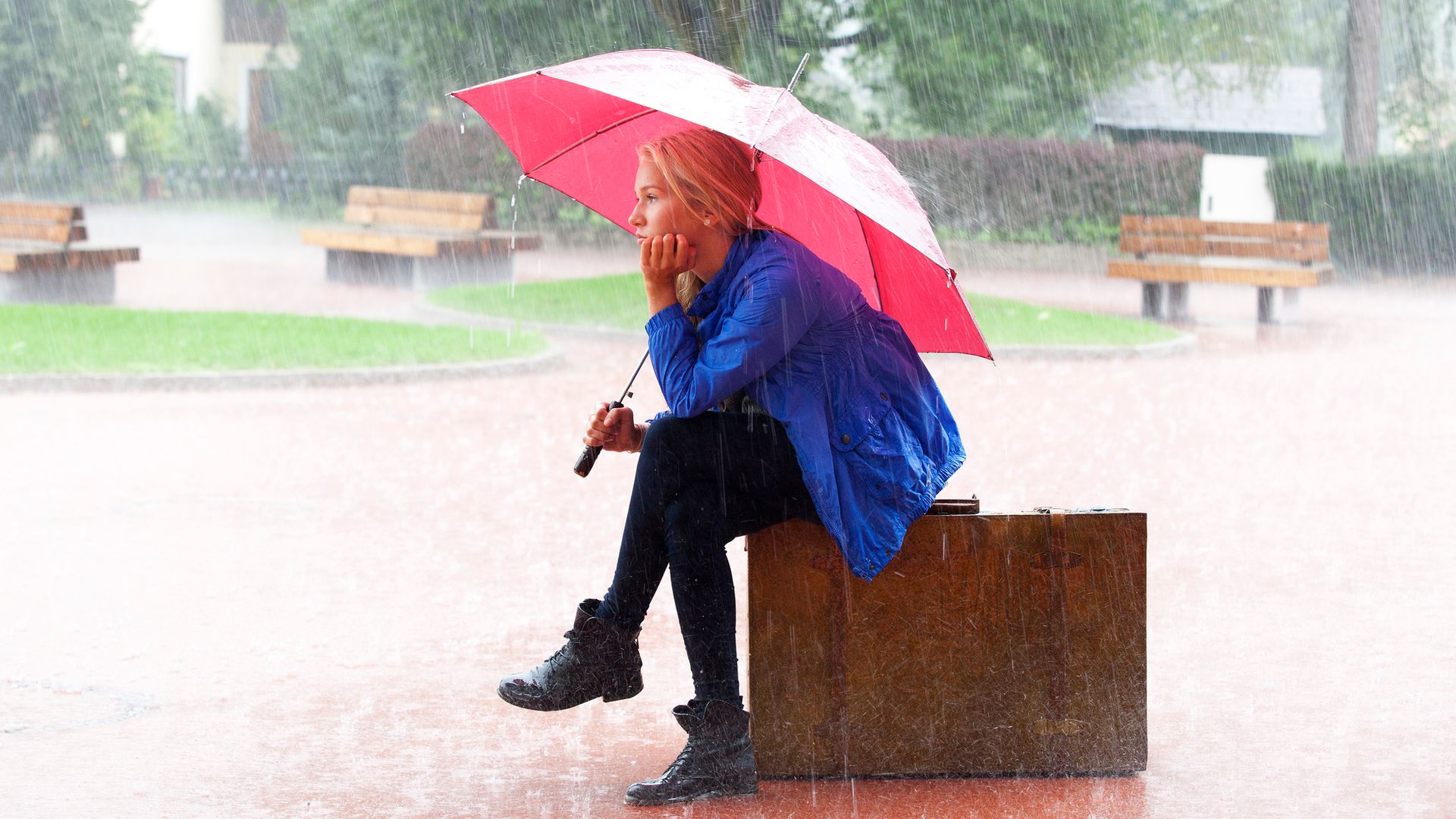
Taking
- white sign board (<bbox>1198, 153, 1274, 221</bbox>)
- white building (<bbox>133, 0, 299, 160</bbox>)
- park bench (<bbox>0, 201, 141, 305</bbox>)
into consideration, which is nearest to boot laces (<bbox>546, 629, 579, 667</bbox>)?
park bench (<bbox>0, 201, 141, 305</bbox>)

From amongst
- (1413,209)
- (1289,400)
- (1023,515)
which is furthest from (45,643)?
(1413,209)

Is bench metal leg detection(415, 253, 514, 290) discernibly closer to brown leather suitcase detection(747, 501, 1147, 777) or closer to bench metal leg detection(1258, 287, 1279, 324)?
bench metal leg detection(1258, 287, 1279, 324)

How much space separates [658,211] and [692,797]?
4.54ft

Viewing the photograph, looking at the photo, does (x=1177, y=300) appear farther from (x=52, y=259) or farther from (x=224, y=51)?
(x=224, y=51)

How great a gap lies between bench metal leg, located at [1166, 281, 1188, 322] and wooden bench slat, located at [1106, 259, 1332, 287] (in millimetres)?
202

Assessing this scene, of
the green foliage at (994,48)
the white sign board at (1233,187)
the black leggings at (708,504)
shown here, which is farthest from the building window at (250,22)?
the black leggings at (708,504)

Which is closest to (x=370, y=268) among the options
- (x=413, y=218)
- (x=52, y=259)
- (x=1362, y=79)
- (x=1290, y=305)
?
(x=413, y=218)

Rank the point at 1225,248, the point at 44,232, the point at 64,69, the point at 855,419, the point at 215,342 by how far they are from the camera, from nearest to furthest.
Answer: the point at 855,419 < the point at 215,342 < the point at 44,232 < the point at 1225,248 < the point at 64,69

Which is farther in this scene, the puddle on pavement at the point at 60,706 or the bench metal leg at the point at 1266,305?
the bench metal leg at the point at 1266,305

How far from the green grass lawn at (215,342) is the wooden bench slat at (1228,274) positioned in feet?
24.7

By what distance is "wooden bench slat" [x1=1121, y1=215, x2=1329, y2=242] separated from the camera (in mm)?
18047

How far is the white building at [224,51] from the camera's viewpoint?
41531 mm

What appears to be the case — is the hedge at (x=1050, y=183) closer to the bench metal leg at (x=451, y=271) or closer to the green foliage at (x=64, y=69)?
the bench metal leg at (x=451, y=271)

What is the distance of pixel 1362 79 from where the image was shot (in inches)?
1291
